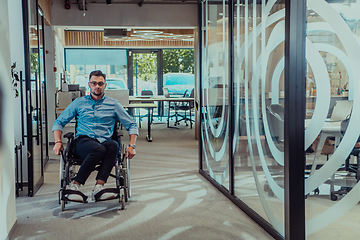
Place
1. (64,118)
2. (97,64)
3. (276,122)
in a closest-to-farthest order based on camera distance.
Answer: (276,122) → (64,118) → (97,64)

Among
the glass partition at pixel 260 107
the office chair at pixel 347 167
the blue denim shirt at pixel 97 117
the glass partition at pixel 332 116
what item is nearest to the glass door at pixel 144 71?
the blue denim shirt at pixel 97 117

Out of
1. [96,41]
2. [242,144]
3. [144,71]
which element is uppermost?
[96,41]

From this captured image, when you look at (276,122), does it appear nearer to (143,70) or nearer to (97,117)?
(97,117)

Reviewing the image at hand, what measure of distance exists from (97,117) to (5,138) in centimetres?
119

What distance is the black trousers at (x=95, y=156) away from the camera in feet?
12.1

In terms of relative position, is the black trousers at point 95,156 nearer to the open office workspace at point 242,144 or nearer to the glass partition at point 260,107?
the open office workspace at point 242,144

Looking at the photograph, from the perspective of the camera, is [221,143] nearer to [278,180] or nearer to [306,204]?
[278,180]

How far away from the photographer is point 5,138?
9.55 feet

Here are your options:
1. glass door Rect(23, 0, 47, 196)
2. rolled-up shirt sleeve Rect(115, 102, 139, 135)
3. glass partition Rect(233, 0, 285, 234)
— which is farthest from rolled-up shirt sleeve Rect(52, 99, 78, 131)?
glass partition Rect(233, 0, 285, 234)

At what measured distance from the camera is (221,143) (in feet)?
14.0

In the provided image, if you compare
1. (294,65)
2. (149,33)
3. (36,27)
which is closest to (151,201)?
(294,65)

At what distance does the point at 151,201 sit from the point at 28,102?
1.61m

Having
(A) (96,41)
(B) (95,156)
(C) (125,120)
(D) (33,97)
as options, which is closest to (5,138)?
(B) (95,156)

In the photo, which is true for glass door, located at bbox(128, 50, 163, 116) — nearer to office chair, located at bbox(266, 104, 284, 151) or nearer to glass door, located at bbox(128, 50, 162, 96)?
glass door, located at bbox(128, 50, 162, 96)
